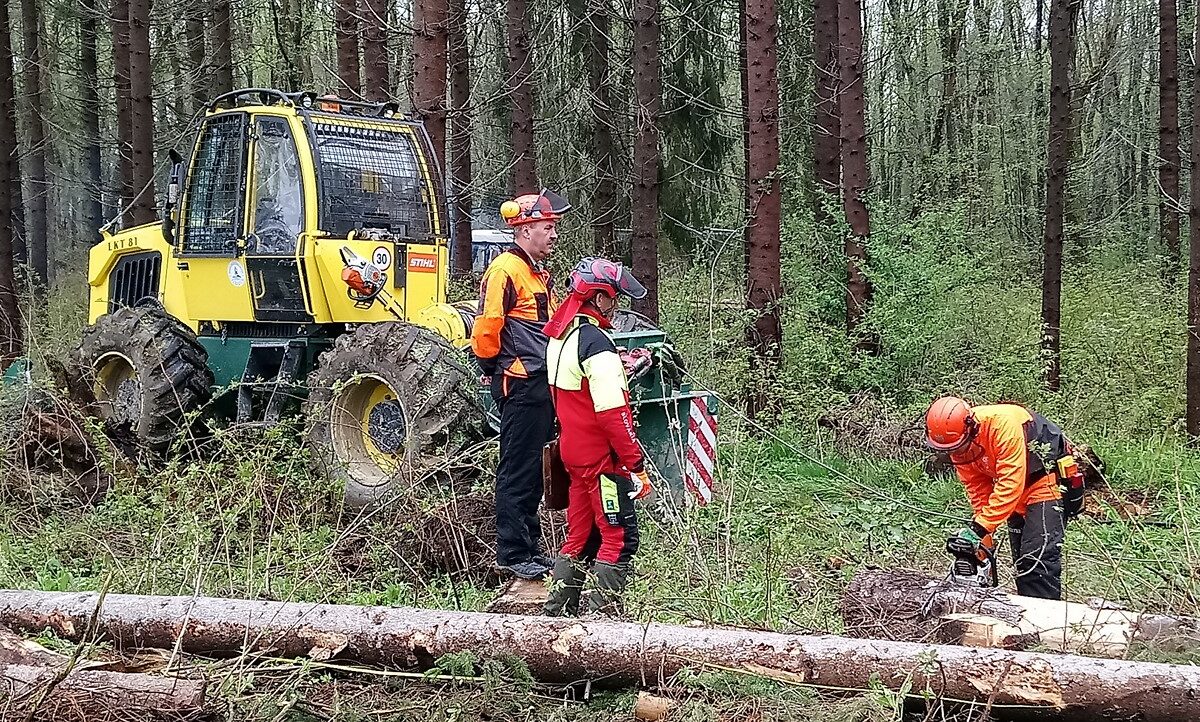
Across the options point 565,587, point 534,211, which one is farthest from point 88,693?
point 534,211

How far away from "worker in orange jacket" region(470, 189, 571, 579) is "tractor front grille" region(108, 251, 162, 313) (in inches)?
168

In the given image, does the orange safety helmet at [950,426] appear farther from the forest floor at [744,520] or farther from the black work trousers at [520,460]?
the black work trousers at [520,460]

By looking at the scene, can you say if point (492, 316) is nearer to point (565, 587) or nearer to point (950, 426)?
point (565, 587)

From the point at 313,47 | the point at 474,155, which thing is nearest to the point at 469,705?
the point at 313,47

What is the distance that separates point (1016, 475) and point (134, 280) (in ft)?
24.3

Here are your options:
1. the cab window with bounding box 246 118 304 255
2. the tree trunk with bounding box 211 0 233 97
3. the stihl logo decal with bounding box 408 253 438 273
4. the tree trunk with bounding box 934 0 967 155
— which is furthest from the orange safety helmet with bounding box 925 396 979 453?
the tree trunk with bounding box 934 0 967 155

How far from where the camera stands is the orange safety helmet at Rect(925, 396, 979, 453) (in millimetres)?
6211

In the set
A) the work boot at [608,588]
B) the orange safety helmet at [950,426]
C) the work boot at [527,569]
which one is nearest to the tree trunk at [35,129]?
the work boot at [527,569]

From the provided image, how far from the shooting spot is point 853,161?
1220 cm

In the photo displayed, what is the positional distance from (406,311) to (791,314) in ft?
14.9

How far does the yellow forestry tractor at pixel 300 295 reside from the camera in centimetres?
774

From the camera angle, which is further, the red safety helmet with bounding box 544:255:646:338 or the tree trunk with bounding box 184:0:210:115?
the tree trunk with bounding box 184:0:210:115

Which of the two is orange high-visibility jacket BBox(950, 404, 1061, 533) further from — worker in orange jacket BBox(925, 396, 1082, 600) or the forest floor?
the forest floor

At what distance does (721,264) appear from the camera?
1555 cm
